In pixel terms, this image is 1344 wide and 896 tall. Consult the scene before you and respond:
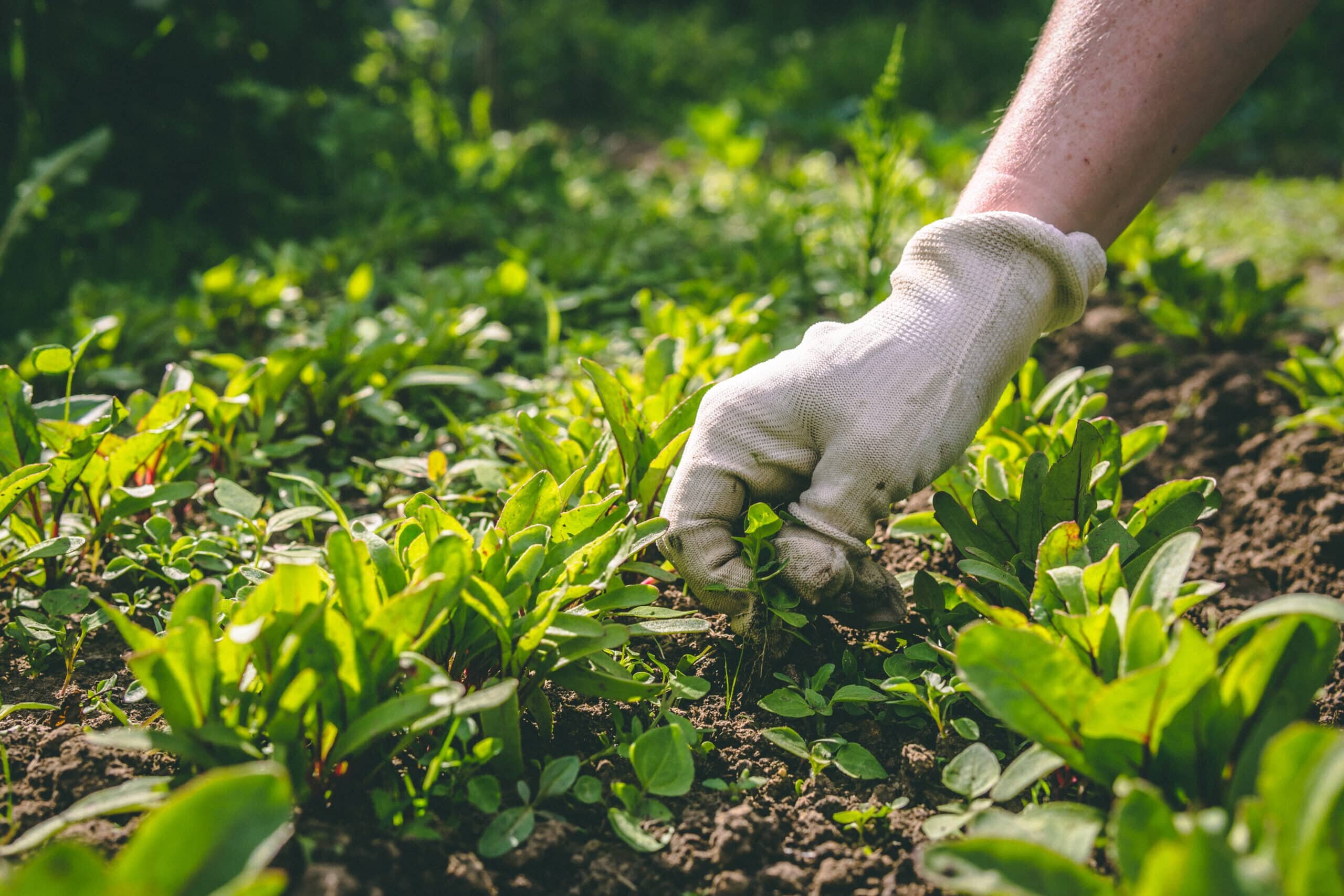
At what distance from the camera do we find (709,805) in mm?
1276

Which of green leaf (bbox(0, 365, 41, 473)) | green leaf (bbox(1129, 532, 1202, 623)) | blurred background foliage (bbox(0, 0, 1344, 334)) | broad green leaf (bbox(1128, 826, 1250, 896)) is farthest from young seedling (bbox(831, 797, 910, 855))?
blurred background foliage (bbox(0, 0, 1344, 334))

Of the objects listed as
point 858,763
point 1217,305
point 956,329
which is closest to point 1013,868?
point 858,763

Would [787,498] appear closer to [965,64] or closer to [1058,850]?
[1058,850]

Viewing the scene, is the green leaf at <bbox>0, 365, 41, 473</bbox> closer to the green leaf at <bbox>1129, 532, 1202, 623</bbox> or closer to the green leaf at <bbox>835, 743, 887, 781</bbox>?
the green leaf at <bbox>835, 743, 887, 781</bbox>

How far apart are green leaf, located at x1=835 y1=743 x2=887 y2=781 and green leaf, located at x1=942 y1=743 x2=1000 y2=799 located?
11cm

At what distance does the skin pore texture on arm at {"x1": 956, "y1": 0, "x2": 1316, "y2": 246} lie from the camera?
1533 mm

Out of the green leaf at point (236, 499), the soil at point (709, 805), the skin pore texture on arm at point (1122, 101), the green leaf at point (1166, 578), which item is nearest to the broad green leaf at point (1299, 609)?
the green leaf at point (1166, 578)

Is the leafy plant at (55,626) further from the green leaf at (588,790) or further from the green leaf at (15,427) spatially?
the green leaf at (588,790)

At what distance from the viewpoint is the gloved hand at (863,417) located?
1.48m

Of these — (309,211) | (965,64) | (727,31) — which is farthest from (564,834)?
(727,31)

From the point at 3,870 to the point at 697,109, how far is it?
5.24 m

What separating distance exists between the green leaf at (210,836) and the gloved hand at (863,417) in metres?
0.77

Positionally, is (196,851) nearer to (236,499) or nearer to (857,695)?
(857,695)

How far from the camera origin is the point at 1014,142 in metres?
1.64
